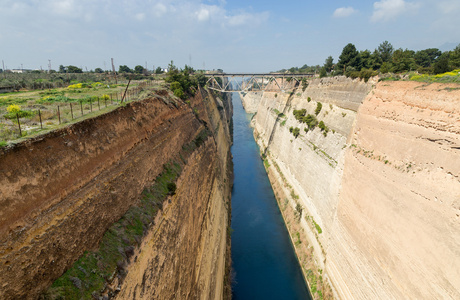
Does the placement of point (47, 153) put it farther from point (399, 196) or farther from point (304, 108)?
point (304, 108)

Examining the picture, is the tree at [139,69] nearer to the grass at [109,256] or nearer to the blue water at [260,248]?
the blue water at [260,248]

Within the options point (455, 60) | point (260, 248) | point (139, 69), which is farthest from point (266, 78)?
point (260, 248)

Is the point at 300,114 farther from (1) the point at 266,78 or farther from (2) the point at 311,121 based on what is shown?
(1) the point at 266,78

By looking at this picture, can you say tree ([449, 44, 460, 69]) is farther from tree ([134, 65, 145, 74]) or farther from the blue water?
tree ([134, 65, 145, 74])

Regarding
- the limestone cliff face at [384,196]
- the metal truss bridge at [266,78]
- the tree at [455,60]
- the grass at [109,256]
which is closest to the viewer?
the grass at [109,256]

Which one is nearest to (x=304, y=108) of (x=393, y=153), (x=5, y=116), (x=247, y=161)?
(x=247, y=161)

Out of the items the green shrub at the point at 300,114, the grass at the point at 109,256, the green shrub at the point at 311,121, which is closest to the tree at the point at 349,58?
the green shrub at the point at 300,114

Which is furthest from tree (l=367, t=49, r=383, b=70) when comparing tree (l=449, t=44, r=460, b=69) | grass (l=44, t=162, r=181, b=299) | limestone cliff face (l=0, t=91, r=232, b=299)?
grass (l=44, t=162, r=181, b=299)
